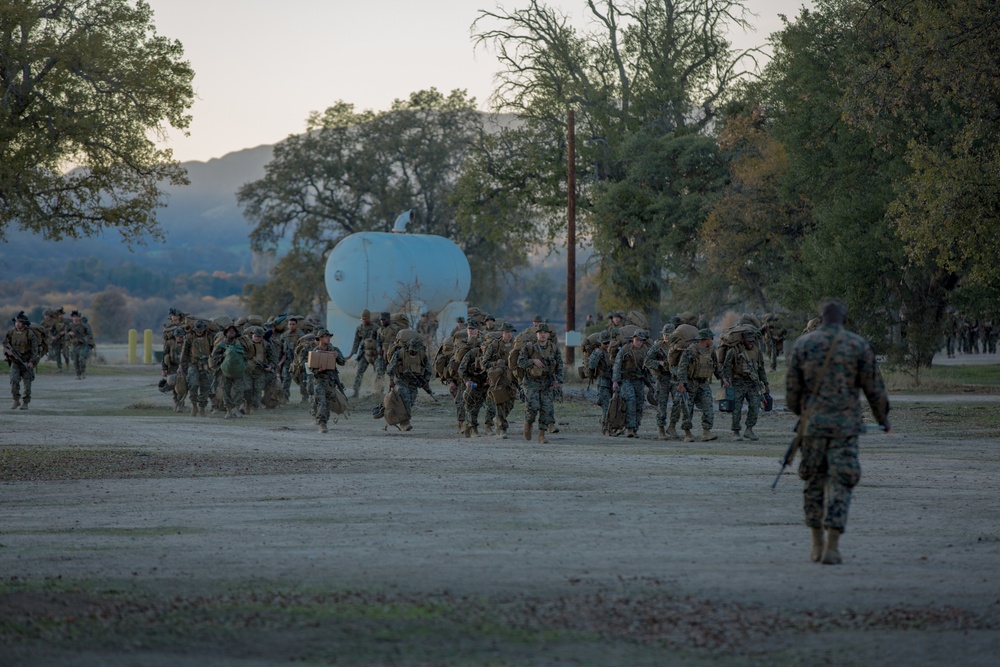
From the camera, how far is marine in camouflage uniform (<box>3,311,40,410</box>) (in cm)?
2659

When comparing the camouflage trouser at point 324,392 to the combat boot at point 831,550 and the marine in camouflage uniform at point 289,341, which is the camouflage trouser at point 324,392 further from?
the combat boot at point 831,550

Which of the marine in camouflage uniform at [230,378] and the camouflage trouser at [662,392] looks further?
the marine in camouflage uniform at [230,378]

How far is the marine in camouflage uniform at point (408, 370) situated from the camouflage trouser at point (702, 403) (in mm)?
4388

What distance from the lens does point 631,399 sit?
21.3m

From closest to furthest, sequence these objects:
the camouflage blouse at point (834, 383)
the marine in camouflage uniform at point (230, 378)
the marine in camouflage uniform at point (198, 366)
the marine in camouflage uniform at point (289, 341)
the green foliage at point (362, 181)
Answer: the camouflage blouse at point (834, 383) < the marine in camouflage uniform at point (230, 378) < the marine in camouflage uniform at point (198, 366) < the marine in camouflage uniform at point (289, 341) < the green foliage at point (362, 181)

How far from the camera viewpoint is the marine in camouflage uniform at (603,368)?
21.8m

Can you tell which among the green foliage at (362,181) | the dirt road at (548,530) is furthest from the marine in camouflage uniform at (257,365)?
the green foliage at (362,181)

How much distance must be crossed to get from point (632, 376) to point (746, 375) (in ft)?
5.86

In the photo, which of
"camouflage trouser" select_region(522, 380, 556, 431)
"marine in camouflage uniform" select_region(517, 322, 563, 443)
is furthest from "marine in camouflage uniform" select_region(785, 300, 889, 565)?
"camouflage trouser" select_region(522, 380, 556, 431)

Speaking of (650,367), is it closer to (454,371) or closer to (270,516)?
(454,371)

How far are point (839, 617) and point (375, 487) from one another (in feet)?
24.1

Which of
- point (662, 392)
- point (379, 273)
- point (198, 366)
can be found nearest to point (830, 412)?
point (662, 392)

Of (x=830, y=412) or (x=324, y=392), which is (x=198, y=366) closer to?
(x=324, y=392)

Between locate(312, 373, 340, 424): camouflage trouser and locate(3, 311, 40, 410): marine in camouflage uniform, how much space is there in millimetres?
7490
